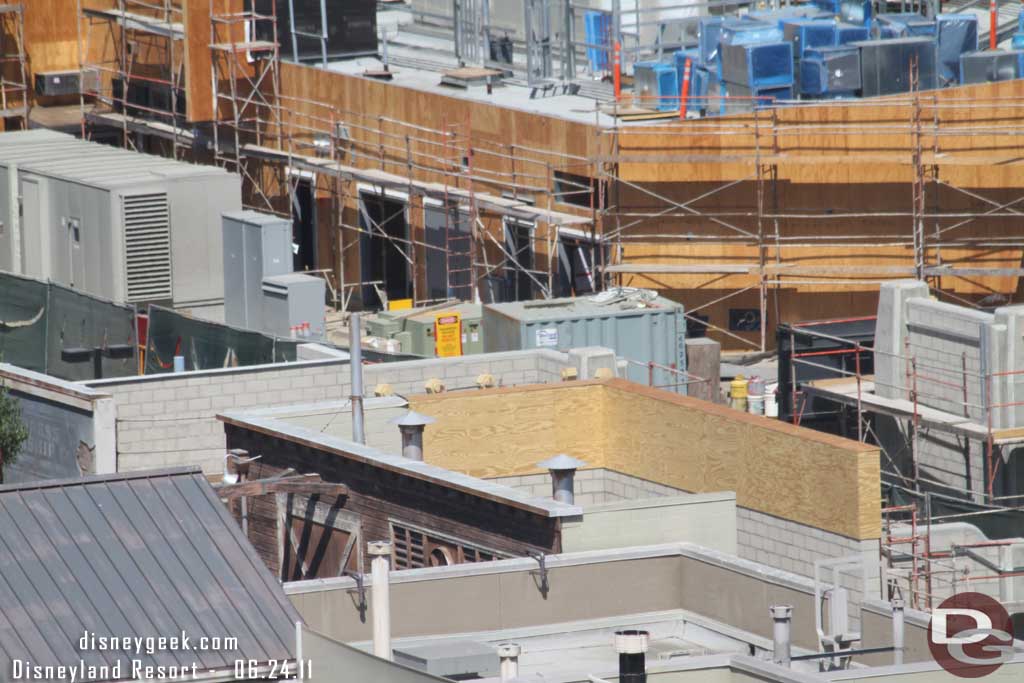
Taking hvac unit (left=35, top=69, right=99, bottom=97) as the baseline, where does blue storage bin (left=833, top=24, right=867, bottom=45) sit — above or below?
above

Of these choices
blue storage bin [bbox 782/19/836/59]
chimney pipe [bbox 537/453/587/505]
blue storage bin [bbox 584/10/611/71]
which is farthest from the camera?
blue storage bin [bbox 584/10/611/71]

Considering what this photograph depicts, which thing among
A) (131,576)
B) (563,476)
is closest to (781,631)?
(563,476)

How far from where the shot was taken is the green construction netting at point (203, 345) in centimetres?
3809

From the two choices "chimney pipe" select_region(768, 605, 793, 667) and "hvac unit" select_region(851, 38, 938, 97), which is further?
"hvac unit" select_region(851, 38, 938, 97)

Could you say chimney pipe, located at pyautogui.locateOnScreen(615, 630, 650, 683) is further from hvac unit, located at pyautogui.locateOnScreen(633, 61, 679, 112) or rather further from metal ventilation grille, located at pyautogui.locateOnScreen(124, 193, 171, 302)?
hvac unit, located at pyautogui.locateOnScreen(633, 61, 679, 112)

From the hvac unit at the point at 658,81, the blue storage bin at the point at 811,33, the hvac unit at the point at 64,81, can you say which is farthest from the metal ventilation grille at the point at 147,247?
the hvac unit at the point at 64,81

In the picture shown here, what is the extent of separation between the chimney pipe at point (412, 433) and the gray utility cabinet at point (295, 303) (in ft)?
42.9

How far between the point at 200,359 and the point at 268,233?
6.60 metres

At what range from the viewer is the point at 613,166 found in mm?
46312

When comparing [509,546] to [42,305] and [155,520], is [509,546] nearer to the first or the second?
[155,520]

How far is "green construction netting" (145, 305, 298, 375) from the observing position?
1500 inches

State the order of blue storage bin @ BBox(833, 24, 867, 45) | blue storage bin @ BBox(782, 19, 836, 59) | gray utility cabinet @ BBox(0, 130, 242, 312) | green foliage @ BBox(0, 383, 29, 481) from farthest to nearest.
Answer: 1. blue storage bin @ BBox(833, 24, 867, 45)
2. blue storage bin @ BBox(782, 19, 836, 59)
3. gray utility cabinet @ BBox(0, 130, 242, 312)
4. green foliage @ BBox(0, 383, 29, 481)

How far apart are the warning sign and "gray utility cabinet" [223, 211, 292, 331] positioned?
372 cm

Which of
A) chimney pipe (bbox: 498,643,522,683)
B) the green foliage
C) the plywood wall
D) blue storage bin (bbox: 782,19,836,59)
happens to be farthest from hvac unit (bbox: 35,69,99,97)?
chimney pipe (bbox: 498,643,522,683)
